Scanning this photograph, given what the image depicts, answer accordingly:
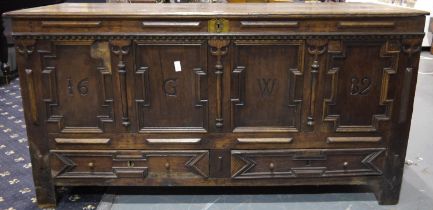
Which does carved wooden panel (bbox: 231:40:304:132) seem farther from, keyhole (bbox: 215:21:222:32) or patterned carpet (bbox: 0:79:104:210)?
patterned carpet (bbox: 0:79:104:210)

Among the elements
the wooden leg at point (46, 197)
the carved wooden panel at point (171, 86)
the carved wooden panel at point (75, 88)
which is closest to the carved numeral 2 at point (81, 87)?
the carved wooden panel at point (75, 88)

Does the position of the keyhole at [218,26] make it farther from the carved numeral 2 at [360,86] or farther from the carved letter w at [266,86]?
the carved numeral 2 at [360,86]

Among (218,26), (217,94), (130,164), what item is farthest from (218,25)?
(130,164)

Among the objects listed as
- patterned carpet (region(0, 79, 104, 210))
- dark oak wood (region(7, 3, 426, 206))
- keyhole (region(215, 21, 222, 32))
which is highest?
keyhole (region(215, 21, 222, 32))

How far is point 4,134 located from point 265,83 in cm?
211

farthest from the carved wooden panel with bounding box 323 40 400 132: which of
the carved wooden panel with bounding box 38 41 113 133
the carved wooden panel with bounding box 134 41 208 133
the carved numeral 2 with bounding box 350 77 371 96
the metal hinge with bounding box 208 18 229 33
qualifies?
the carved wooden panel with bounding box 38 41 113 133

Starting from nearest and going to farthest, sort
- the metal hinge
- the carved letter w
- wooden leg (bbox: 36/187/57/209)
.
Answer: the metal hinge
the carved letter w
wooden leg (bbox: 36/187/57/209)

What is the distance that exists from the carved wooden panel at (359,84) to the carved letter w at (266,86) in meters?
0.26

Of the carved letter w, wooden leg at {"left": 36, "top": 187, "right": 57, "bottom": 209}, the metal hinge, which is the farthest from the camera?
wooden leg at {"left": 36, "top": 187, "right": 57, "bottom": 209}

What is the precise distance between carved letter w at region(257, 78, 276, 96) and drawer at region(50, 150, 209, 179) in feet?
1.37

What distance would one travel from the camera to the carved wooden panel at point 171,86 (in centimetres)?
192

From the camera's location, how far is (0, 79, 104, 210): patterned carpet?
85.8 inches

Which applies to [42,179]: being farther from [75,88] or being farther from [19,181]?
[75,88]

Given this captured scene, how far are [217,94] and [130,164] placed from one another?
1.86 feet
